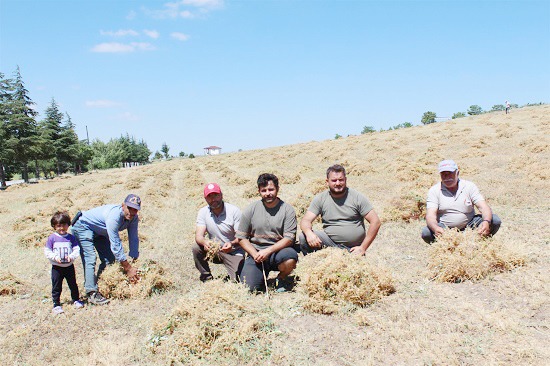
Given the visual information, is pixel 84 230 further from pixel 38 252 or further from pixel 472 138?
pixel 472 138

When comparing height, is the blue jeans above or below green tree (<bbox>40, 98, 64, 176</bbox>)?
below

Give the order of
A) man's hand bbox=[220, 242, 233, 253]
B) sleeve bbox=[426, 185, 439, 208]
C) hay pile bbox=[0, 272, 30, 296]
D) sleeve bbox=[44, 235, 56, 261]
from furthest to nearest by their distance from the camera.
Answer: hay pile bbox=[0, 272, 30, 296] → sleeve bbox=[426, 185, 439, 208] → man's hand bbox=[220, 242, 233, 253] → sleeve bbox=[44, 235, 56, 261]

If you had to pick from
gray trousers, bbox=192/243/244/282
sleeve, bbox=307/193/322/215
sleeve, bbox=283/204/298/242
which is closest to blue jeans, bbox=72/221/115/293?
gray trousers, bbox=192/243/244/282

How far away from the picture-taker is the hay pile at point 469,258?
4.79 m

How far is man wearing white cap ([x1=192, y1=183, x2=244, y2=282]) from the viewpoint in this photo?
537cm

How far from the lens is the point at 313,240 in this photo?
16.6 feet

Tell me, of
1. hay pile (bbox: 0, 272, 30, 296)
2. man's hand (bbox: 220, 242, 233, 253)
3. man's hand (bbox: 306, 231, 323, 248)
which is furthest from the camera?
hay pile (bbox: 0, 272, 30, 296)

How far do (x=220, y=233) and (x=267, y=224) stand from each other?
2.80ft

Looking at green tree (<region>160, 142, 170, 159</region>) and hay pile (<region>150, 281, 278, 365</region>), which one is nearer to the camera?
hay pile (<region>150, 281, 278, 365</region>)

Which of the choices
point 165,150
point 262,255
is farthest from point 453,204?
point 165,150

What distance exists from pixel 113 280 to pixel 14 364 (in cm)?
160

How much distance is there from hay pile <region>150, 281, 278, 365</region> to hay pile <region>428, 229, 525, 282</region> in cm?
248

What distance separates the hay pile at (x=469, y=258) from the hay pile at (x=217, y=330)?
8.12ft

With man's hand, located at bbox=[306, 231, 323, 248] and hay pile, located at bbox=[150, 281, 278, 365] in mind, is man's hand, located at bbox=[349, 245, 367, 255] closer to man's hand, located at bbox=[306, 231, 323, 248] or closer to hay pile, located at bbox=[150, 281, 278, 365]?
man's hand, located at bbox=[306, 231, 323, 248]
